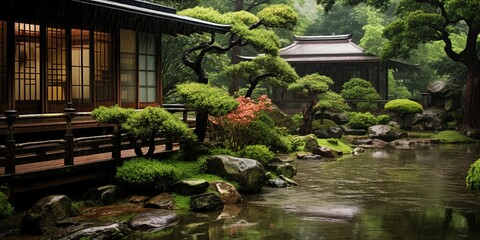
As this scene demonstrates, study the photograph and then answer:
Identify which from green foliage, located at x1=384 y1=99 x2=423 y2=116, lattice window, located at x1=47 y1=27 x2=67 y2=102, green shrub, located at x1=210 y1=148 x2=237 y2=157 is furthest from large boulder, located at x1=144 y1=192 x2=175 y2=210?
green foliage, located at x1=384 y1=99 x2=423 y2=116

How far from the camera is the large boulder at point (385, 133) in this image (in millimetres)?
30953

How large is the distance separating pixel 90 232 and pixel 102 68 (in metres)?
8.15

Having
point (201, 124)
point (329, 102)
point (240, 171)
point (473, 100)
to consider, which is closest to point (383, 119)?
point (473, 100)

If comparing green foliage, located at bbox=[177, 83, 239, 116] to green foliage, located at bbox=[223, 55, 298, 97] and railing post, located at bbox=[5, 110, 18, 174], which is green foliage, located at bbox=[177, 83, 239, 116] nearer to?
green foliage, located at bbox=[223, 55, 298, 97]

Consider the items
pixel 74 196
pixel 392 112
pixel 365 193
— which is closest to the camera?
pixel 74 196

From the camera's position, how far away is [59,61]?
15.5m

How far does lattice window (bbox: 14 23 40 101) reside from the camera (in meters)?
14.5

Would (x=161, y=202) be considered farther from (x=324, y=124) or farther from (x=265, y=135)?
(x=324, y=124)

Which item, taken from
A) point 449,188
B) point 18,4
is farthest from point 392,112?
point 18,4

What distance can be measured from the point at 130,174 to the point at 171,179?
1140 millimetres

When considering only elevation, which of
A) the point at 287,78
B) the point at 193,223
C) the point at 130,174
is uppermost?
the point at 287,78

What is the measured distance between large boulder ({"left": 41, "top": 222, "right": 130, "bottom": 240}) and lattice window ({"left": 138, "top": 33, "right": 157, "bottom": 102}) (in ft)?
28.3

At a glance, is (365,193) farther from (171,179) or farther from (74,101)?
(74,101)

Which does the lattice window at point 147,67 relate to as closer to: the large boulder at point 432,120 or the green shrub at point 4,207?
the green shrub at point 4,207
